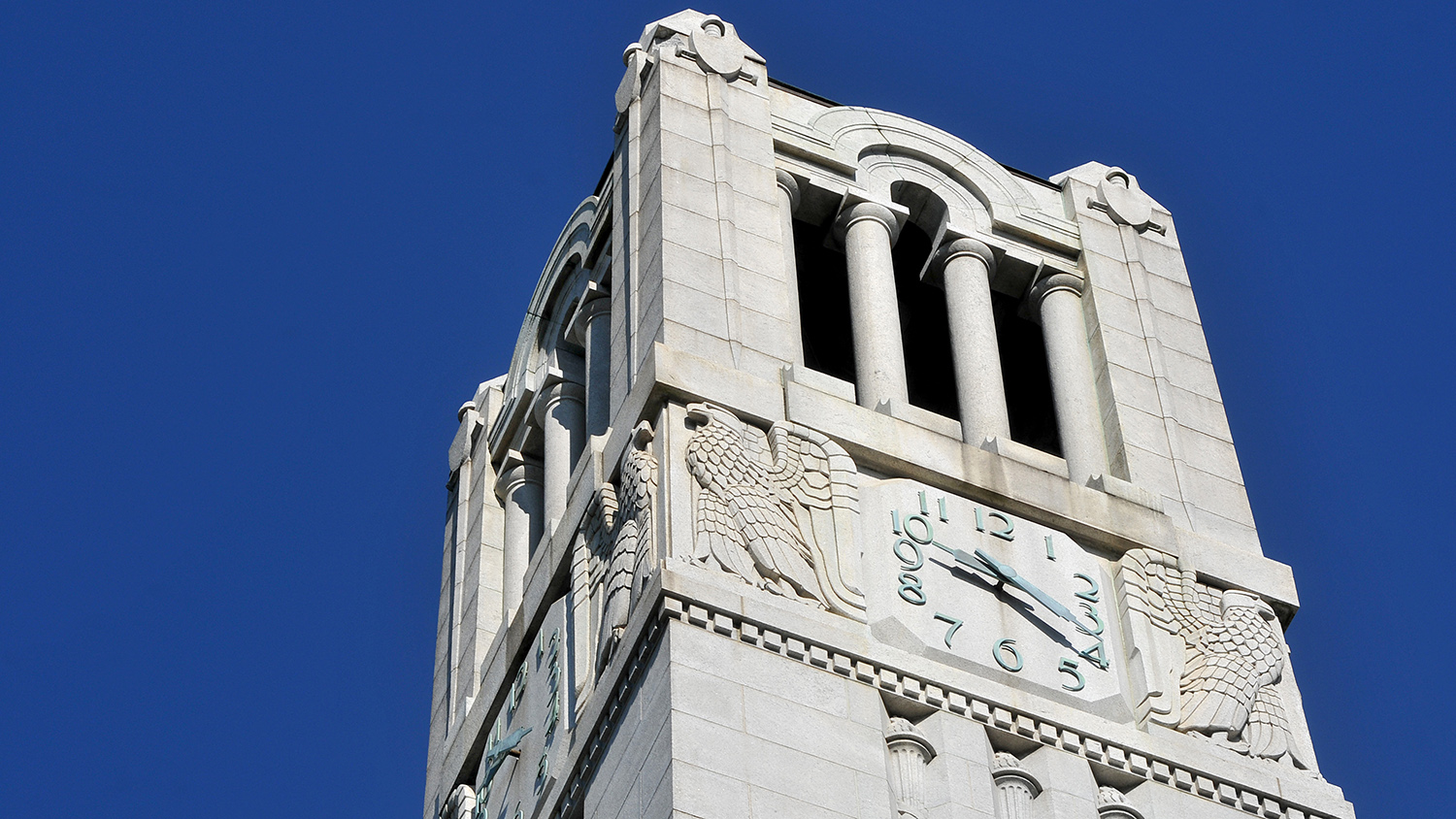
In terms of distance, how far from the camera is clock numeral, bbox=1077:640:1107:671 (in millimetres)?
27547

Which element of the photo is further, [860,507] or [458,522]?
[458,522]

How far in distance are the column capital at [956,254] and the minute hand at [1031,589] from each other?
651 cm

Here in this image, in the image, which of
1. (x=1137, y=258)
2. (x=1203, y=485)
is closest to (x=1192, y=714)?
(x=1203, y=485)

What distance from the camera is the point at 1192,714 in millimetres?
27516

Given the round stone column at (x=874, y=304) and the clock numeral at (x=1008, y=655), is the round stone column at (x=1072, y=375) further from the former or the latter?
the clock numeral at (x=1008, y=655)

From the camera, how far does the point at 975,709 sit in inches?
1041

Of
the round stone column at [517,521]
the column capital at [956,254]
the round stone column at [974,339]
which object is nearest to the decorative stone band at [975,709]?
the round stone column at [974,339]

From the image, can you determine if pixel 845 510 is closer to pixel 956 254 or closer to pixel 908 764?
pixel 908 764

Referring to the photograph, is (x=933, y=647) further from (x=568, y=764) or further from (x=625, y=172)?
(x=625, y=172)

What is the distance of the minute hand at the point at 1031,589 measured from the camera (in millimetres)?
27834

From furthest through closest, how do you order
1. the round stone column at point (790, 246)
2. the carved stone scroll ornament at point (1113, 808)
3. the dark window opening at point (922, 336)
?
the dark window opening at point (922, 336), the round stone column at point (790, 246), the carved stone scroll ornament at point (1113, 808)

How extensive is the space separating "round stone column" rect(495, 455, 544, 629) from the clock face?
589 cm

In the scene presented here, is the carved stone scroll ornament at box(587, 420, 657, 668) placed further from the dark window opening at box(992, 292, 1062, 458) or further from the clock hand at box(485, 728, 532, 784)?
the dark window opening at box(992, 292, 1062, 458)

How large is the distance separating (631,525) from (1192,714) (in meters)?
5.17
